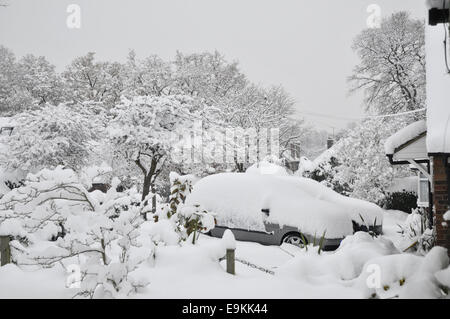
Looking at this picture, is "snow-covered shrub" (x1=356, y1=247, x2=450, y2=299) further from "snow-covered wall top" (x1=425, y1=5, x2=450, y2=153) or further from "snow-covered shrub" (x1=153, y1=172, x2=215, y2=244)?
"snow-covered shrub" (x1=153, y1=172, x2=215, y2=244)

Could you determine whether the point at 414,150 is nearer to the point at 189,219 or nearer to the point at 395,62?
the point at 189,219

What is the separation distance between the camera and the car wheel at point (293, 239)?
7039 millimetres

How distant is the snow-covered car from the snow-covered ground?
1.69 meters

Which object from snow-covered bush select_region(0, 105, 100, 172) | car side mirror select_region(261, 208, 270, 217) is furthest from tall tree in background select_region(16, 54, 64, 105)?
car side mirror select_region(261, 208, 270, 217)

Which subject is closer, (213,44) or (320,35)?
(320,35)

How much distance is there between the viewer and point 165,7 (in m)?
9.73

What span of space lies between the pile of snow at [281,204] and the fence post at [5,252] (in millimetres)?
3629

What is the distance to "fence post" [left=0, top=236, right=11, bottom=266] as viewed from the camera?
445cm

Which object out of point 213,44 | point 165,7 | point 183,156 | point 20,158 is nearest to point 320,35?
point 165,7

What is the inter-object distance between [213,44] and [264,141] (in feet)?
26.9

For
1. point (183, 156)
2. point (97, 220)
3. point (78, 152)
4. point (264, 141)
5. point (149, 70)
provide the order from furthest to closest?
point (149, 70)
point (264, 141)
point (78, 152)
point (183, 156)
point (97, 220)

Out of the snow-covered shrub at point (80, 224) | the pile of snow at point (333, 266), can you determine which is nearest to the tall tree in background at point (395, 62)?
the pile of snow at point (333, 266)

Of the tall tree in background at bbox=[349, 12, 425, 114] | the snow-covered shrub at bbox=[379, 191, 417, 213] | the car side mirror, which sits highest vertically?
the tall tree in background at bbox=[349, 12, 425, 114]

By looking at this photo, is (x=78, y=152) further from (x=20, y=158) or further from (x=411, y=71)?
(x=411, y=71)
